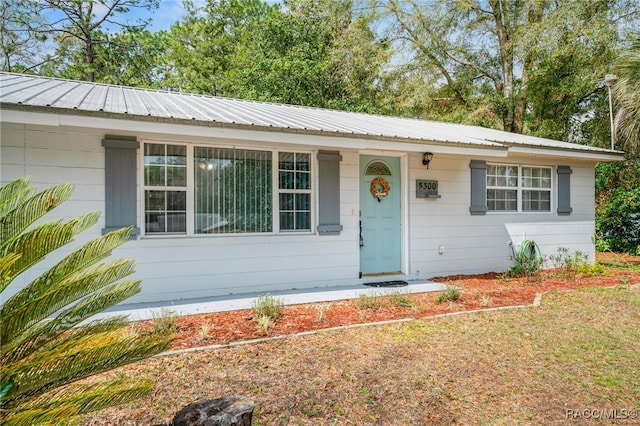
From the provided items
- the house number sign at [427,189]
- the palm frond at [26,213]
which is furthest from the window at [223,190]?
the palm frond at [26,213]

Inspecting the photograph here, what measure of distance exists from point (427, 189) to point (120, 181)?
5399 millimetres

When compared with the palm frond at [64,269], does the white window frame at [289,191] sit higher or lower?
higher

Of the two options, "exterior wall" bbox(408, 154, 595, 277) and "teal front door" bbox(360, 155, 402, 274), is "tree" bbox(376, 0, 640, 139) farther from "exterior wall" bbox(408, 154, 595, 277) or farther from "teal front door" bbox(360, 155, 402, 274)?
"teal front door" bbox(360, 155, 402, 274)

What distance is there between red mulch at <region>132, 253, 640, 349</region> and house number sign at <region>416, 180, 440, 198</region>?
5.48 ft

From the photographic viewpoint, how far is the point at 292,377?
3.25m

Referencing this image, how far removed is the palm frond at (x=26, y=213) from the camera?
5.09 feet

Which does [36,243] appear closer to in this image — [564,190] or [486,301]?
[486,301]

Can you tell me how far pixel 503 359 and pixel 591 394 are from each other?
75cm

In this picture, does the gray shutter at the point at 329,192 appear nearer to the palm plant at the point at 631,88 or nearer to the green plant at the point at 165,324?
the green plant at the point at 165,324

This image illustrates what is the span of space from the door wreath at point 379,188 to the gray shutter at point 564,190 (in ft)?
15.1

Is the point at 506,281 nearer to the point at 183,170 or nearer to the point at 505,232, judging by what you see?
the point at 505,232

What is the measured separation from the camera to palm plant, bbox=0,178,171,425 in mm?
1536

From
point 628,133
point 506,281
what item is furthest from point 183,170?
point 628,133

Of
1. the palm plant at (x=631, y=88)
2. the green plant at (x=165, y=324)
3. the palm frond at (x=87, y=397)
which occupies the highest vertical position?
the palm plant at (x=631, y=88)
